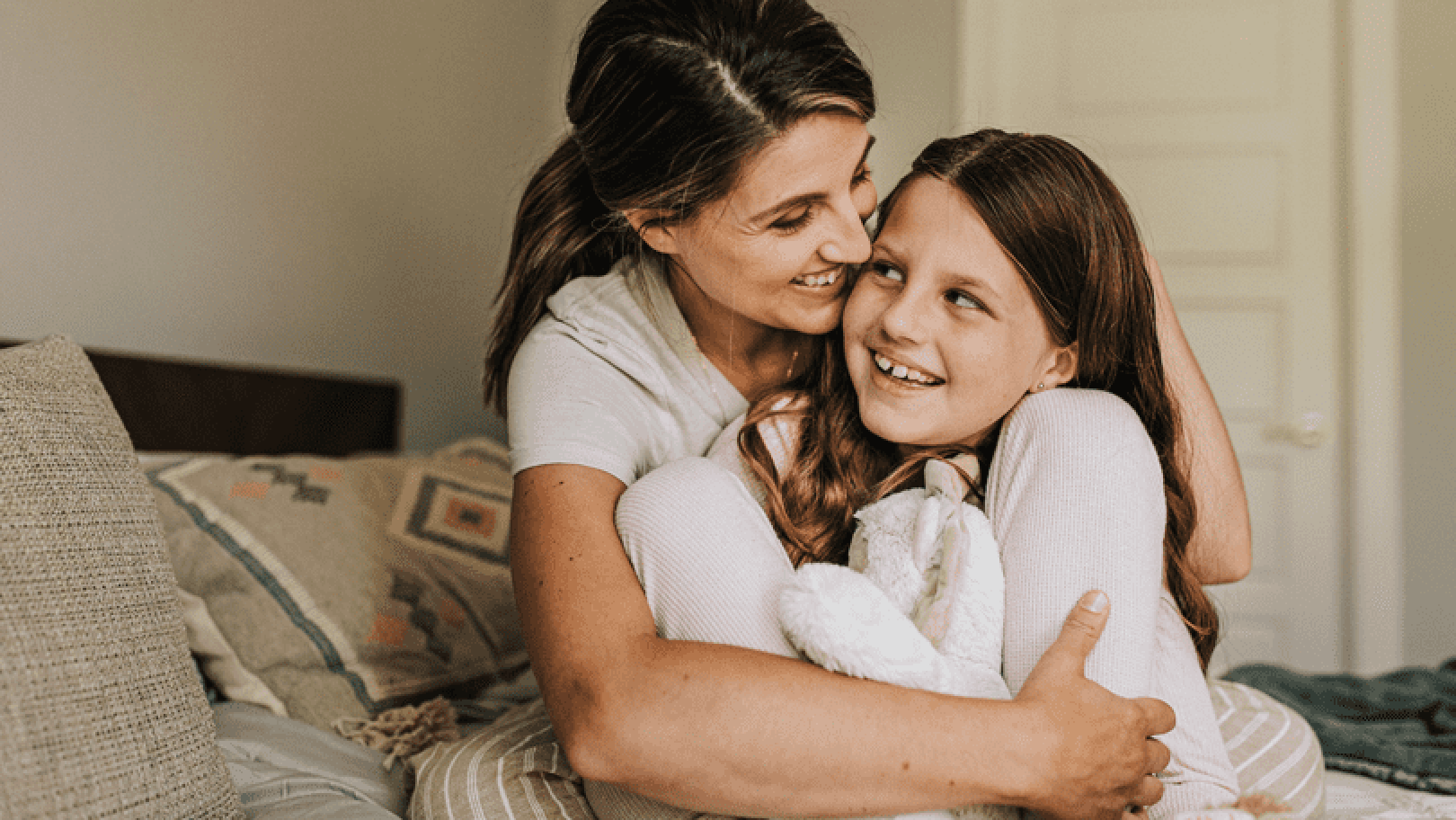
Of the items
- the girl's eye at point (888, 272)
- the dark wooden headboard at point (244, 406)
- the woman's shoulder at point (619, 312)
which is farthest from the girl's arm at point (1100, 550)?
the dark wooden headboard at point (244, 406)

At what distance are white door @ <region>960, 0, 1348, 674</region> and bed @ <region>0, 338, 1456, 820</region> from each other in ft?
3.90

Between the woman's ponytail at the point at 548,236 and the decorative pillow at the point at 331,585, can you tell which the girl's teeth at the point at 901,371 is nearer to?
the woman's ponytail at the point at 548,236

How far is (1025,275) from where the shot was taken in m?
1.02

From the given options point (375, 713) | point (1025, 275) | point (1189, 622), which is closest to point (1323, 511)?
point (1189, 622)

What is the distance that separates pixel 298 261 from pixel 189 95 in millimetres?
383

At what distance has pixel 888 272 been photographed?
1.10m

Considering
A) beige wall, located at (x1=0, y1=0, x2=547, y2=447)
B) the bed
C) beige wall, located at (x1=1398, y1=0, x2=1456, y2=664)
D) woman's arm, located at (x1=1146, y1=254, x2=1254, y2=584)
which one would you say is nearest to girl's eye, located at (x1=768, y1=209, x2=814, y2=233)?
woman's arm, located at (x1=1146, y1=254, x2=1254, y2=584)

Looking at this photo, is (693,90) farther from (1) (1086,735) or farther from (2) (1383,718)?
(2) (1383,718)

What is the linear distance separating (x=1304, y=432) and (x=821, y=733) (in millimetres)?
2610

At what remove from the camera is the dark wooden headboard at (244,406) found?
5.13 ft

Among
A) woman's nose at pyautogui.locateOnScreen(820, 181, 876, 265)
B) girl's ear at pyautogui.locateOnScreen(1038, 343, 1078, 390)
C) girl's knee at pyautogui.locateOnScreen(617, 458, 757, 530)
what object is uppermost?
woman's nose at pyautogui.locateOnScreen(820, 181, 876, 265)

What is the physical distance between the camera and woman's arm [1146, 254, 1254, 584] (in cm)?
A: 114

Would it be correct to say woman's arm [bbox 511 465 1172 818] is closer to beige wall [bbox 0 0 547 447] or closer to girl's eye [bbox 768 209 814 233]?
girl's eye [bbox 768 209 814 233]

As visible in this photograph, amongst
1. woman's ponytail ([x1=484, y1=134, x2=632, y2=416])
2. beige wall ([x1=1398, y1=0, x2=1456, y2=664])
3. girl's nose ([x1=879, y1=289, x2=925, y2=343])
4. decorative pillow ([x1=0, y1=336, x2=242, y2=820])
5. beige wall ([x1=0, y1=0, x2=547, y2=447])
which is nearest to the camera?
decorative pillow ([x1=0, y1=336, x2=242, y2=820])
